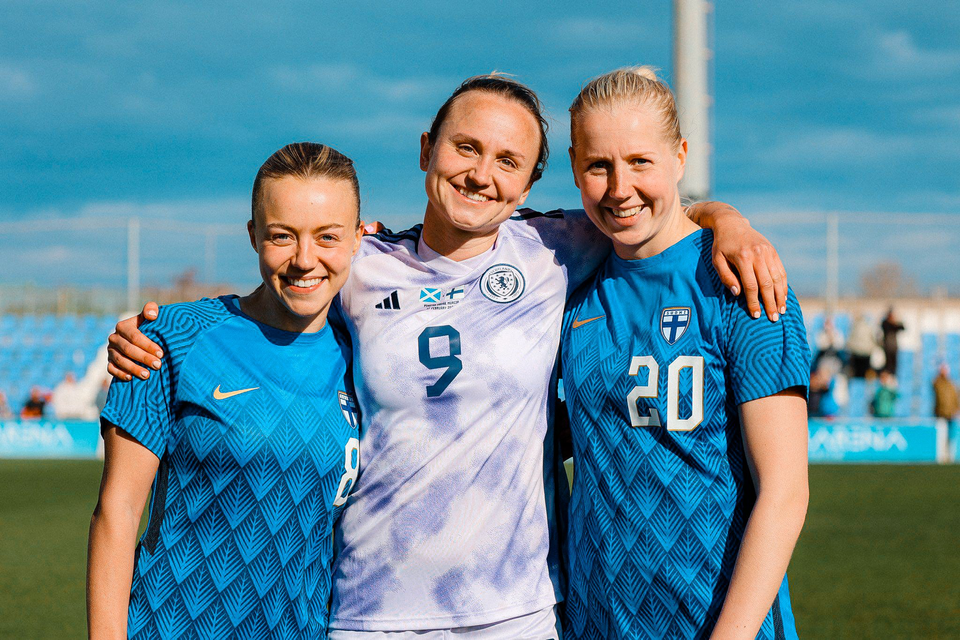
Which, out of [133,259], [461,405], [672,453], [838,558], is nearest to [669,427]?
[672,453]

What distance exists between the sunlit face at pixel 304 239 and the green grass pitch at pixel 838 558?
14.6 feet

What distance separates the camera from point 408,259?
255cm

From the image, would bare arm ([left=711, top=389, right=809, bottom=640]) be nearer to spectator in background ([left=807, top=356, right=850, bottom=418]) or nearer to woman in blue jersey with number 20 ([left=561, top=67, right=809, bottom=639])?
woman in blue jersey with number 20 ([left=561, top=67, right=809, bottom=639])

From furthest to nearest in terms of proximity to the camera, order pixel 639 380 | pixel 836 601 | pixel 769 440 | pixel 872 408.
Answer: pixel 872 408 → pixel 836 601 → pixel 639 380 → pixel 769 440

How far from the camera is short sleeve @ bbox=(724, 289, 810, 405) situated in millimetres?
2051

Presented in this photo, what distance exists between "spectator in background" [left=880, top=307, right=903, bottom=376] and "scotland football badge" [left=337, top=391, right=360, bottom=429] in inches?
640

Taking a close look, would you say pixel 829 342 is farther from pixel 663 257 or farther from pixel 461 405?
pixel 461 405

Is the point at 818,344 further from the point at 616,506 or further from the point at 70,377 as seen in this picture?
the point at 616,506

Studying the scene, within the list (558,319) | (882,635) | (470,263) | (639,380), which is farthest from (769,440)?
(882,635)

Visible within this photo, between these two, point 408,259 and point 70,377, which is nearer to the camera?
point 408,259

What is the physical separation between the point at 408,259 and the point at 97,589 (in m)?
1.15

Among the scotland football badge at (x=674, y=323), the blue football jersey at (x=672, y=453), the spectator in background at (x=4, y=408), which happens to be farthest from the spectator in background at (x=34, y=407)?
the scotland football badge at (x=674, y=323)

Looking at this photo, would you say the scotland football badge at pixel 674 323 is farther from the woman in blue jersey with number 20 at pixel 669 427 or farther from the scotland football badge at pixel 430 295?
the scotland football badge at pixel 430 295

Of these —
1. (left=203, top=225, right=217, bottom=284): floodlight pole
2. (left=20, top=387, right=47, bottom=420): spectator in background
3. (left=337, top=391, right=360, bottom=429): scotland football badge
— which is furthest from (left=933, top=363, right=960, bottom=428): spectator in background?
(left=20, top=387, right=47, bottom=420): spectator in background
